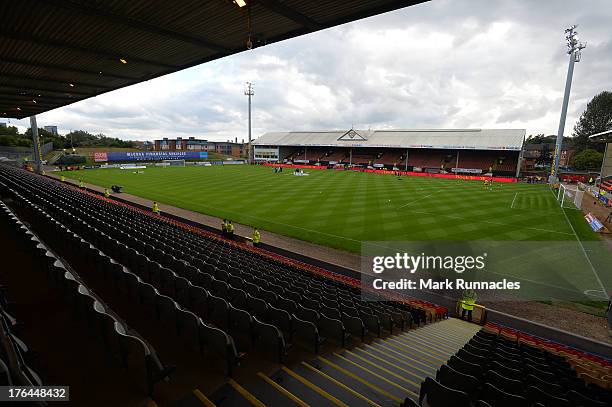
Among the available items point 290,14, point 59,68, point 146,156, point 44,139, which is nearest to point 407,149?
point 146,156

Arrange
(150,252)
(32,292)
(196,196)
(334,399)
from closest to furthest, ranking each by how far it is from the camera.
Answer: (334,399) → (32,292) → (150,252) → (196,196)

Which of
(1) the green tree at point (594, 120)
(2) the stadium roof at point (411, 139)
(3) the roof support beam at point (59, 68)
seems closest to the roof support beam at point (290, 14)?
(3) the roof support beam at point (59, 68)

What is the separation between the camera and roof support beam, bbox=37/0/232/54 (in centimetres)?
759

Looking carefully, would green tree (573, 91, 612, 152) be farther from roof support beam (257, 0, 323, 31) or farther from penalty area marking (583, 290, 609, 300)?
roof support beam (257, 0, 323, 31)

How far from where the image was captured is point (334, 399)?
372 centimetres

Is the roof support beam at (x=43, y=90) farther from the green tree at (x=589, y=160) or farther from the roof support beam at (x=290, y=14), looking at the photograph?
the green tree at (x=589, y=160)

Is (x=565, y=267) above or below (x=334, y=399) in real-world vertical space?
below

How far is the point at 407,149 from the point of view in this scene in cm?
7506

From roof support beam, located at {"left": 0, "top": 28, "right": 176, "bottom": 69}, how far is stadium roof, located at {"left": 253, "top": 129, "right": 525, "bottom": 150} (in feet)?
214

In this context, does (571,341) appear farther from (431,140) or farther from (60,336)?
(431,140)

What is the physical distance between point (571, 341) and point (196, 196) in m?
29.6

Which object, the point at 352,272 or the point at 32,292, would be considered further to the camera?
the point at 352,272

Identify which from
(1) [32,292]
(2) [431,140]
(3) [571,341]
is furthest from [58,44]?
(2) [431,140]
